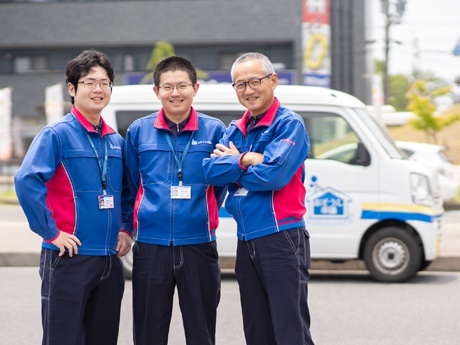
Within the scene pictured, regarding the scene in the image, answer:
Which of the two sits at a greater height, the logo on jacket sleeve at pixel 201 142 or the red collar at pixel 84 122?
the red collar at pixel 84 122

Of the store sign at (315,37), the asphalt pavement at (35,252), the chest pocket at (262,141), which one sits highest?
the store sign at (315,37)

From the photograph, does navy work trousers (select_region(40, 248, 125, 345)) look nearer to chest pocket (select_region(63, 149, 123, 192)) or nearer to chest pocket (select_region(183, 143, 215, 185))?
chest pocket (select_region(63, 149, 123, 192))

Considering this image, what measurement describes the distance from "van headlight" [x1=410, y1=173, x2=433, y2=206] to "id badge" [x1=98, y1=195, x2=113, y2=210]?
19.0ft

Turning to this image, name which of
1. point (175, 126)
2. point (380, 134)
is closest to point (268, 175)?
point (175, 126)

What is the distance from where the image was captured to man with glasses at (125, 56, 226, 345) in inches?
200

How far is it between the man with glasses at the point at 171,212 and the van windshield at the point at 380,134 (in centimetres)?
528

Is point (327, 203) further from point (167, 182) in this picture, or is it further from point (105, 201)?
point (105, 201)

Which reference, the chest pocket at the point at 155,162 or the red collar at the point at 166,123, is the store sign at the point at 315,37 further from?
the chest pocket at the point at 155,162

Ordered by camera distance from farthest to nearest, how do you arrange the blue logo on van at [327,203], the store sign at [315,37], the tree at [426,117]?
the store sign at [315,37] < the tree at [426,117] < the blue logo on van at [327,203]

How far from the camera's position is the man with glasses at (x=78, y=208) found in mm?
4781

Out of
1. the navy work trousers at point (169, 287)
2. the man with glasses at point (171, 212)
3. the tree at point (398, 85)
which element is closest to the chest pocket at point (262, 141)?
the man with glasses at point (171, 212)

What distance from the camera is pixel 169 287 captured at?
16.9 ft

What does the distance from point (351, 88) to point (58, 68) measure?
1604 centimetres

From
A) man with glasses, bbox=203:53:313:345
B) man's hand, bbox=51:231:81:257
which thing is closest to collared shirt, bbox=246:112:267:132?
man with glasses, bbox=203:53:313:345
